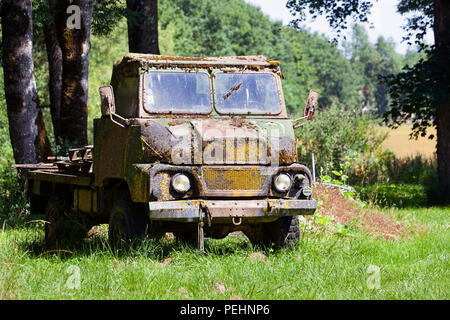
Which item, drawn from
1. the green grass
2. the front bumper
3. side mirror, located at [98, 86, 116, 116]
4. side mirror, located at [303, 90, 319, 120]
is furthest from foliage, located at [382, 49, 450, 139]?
side mirror, located at [98, 86, 116, 116]

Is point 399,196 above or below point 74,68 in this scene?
below

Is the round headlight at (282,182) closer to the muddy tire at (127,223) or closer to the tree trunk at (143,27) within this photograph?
the muddy tire at (127,223)

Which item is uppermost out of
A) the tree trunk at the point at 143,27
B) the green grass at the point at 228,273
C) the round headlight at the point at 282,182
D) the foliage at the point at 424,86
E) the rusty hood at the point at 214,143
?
the tree trunk at the point at 143,27

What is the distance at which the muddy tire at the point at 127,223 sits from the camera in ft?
29.4

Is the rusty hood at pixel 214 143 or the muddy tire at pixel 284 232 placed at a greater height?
the rusty hood at pixel 214 143

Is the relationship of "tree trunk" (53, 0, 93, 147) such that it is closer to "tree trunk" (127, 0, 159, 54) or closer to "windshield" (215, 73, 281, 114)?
"tree trunk" (127, 0, 159, 54)

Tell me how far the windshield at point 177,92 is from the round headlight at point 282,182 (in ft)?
4.14

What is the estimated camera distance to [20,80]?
14.9 meters

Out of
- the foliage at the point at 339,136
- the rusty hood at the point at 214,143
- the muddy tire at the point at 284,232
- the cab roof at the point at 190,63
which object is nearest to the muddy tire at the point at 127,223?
the rusty hood at the point at 214,143

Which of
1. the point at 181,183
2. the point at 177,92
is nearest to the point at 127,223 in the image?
the point at 181,183

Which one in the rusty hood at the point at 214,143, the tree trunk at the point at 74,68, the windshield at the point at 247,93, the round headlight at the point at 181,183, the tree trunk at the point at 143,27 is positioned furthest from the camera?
the tree trunk at the point at 143,27

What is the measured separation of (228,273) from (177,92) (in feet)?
8.78

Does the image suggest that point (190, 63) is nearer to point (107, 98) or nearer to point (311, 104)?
point (107, 98)
